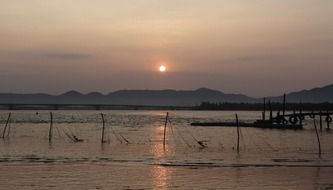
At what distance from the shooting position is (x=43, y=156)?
31.8 m

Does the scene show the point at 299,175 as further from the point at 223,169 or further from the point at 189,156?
the point at 189,156

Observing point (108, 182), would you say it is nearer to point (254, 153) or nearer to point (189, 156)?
point (189, 156)

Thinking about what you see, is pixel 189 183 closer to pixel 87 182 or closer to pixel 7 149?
pixel 87 182

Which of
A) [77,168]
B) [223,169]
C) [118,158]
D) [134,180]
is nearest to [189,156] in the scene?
[118,158]

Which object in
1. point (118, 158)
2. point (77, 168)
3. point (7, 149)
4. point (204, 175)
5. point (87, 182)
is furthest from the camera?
point (7, 149)

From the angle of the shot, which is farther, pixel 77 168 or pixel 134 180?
pixel 77 168

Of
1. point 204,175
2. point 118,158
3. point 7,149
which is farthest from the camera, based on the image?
point 7,149

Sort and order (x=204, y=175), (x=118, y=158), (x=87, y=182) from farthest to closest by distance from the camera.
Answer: (x=118, y=158), (x=204, y=175), (x=87, y=182)

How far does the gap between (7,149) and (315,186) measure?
2172 cm

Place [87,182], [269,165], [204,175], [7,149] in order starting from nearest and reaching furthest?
[87,182]
[204,175]
[269,165]
[7,149]

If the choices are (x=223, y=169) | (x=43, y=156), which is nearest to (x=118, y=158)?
(x=43, y=156)

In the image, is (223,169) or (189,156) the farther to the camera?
(189,156)

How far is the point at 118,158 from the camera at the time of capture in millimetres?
31375

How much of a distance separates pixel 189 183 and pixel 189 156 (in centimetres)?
1193
